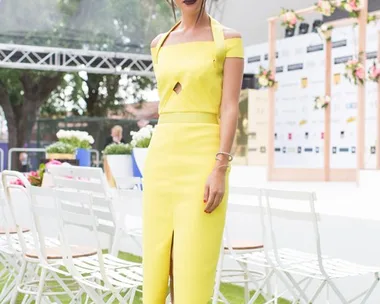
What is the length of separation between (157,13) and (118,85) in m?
8.53

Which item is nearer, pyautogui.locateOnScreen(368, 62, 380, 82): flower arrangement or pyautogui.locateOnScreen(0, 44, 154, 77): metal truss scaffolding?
pyautogui.locateOnScreen(368, 62, 380, 82): flower arrangement

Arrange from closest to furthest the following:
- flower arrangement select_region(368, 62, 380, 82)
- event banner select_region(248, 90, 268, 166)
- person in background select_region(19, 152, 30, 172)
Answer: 1. flower arrangement select_region(368, 62, 380, 82)
2. event banner select_region(248, 90, 268, 166)
3. person in background select_region(19, 152, 30, 172)

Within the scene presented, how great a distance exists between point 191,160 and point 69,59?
32.5ft

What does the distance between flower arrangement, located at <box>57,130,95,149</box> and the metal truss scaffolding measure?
15.5 feet

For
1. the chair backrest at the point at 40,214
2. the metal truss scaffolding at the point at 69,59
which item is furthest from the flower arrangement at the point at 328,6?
the chair backrest at the point at 40,214

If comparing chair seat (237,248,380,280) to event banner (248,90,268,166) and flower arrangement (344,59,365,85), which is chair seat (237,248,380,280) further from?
event banner (248,90,268,166)

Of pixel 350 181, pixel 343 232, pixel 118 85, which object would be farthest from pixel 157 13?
pixel 343 232

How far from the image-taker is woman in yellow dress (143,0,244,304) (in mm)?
1835

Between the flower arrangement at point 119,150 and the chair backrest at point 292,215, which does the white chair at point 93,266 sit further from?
the flower arrangement at point 119,150

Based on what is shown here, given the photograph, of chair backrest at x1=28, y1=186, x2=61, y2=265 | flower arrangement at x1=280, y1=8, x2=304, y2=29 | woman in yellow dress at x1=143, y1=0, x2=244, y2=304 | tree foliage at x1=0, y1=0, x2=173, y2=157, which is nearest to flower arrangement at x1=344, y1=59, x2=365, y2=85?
flower arrangement at x1=280, y1=8, x2=304, y2=29

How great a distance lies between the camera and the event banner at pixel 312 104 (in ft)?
35.8

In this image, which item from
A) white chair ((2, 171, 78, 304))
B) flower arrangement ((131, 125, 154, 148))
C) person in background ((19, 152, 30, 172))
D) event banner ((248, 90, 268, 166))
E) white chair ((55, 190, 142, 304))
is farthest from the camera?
person in background ((19, 152, 30, 172))

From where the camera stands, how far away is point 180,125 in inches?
74.7

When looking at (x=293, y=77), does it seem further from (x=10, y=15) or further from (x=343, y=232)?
(x=343, y=232)
